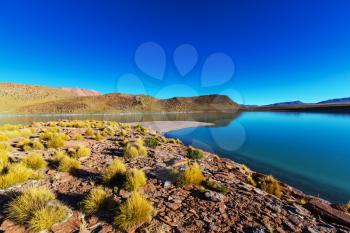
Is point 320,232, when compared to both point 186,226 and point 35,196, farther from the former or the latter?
point 35,196

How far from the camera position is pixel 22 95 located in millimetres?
117750

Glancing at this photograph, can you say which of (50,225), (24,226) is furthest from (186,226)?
(24,226)

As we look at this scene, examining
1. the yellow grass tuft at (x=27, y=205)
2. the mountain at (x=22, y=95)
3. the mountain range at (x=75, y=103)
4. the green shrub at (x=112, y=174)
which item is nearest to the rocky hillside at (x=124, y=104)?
the mountain range at (x=75, y=103)

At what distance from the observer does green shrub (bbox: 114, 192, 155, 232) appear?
3.69 meters

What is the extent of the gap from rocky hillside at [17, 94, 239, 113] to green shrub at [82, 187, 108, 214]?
10549cm

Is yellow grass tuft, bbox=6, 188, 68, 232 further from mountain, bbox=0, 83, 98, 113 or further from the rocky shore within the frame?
mountain, bbox=0, 83, 98, 113

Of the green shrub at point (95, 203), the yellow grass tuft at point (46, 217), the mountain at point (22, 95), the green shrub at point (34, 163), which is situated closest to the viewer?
the yellow grass tuft at point (46, 217)

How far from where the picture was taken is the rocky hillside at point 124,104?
101m

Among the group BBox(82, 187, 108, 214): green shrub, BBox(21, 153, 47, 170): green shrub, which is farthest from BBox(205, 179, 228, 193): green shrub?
BBox(21, 153, 47, 170): green shrub

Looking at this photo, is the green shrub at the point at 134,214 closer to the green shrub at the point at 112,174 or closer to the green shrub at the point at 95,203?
the green shrub at the point at 95,203

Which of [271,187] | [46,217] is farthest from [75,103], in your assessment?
[271,187]

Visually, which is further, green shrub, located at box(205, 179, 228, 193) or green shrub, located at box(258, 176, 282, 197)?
green shrub, located at box(258, 176, 282, 197)

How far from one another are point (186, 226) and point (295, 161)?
39.5 ft

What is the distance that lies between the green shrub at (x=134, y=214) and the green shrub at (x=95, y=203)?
535 mm
